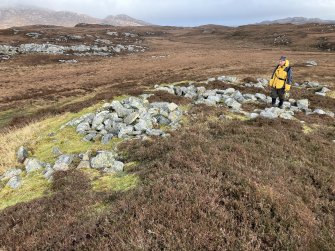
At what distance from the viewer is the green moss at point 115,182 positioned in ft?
27.2

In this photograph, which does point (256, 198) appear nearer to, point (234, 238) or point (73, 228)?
point (234, 238)

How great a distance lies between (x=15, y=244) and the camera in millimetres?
6133

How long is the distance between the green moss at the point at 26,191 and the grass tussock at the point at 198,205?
1.72 ft

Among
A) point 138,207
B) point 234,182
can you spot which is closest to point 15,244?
point 138,207

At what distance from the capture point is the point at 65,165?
10227 mm

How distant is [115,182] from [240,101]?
11.2m

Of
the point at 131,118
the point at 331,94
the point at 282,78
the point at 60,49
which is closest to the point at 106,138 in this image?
the point at 131,118

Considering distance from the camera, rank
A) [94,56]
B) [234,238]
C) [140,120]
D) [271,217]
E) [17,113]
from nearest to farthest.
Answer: [234,238] < [271,217] < [140,120] < [17,113] < [94,56]

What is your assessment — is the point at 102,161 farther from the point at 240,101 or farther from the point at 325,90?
the point at 325,90

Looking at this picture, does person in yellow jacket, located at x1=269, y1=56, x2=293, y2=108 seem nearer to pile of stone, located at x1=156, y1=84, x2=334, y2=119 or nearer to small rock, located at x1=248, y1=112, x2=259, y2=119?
pile of stone, located at x1=156, y1=84, x2=334, y2=119

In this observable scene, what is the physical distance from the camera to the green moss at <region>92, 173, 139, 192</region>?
830cm

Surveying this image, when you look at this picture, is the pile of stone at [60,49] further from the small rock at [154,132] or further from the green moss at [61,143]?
the small rock at [154,132]

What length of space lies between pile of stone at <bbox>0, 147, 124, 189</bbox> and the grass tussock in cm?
66

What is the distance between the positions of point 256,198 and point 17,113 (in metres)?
24.1
